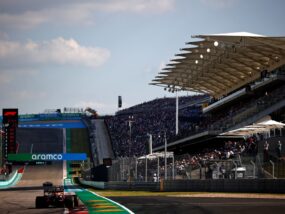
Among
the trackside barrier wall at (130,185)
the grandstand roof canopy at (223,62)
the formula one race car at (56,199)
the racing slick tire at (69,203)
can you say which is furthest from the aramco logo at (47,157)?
the racing slick tire at (69,203)

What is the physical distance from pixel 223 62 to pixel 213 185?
82.0 feet

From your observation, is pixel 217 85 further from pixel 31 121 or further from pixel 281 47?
pixel 31 121

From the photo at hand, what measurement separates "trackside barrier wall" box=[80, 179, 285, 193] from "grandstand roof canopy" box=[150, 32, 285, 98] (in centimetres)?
1053

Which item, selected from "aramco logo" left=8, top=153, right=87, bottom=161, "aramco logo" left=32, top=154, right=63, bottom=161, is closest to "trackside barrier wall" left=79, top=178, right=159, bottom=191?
"aramco logo" left=8, top=153, right=87, bottom=161

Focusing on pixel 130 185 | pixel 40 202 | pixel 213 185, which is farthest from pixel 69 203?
pixel 130 185

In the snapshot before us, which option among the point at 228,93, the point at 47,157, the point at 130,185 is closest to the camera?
the point at 130,185

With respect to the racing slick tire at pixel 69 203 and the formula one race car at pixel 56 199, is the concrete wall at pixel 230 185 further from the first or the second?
the racing slick tire at pixel 69 203

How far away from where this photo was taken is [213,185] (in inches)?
1471

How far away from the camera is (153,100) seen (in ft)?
425

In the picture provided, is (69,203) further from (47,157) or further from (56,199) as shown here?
(47,157)

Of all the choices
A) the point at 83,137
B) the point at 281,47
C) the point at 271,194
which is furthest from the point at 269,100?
the point at 83,137

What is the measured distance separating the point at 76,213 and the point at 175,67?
41659 mm

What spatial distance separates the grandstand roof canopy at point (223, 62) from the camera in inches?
1962

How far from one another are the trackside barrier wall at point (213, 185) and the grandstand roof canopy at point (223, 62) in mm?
10528
